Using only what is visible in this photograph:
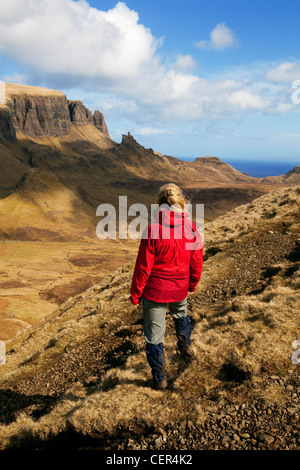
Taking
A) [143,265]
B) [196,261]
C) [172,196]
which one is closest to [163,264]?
[143,265]

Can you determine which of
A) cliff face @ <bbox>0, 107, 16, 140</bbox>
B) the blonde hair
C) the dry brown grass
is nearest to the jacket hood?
the blonde hair

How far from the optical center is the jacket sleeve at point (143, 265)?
16.9 ft

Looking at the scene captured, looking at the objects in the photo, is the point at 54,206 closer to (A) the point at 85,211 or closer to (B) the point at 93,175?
(A) the point at 85,211

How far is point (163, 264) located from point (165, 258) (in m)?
0.12

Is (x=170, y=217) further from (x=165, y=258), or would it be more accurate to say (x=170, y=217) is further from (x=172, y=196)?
(x=165, y=258)

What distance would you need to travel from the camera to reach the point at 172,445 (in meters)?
4.38

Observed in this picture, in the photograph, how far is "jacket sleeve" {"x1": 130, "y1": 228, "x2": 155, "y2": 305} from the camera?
5152 millimetres

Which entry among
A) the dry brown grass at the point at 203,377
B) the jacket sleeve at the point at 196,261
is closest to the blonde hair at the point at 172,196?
the jacket sleeve at the point at 196,261

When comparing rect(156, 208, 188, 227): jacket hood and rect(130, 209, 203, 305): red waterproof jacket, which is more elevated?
rect(156, 208, 188, 227): jacket hood

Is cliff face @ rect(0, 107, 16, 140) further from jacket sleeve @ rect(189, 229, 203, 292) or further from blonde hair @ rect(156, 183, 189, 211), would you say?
jacket sleeve @ rect(189, 229, 203, 292)

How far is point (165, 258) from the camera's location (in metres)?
5.27

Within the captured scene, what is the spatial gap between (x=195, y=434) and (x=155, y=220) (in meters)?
3.42

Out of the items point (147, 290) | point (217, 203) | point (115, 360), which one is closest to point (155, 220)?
point (147, 290)
